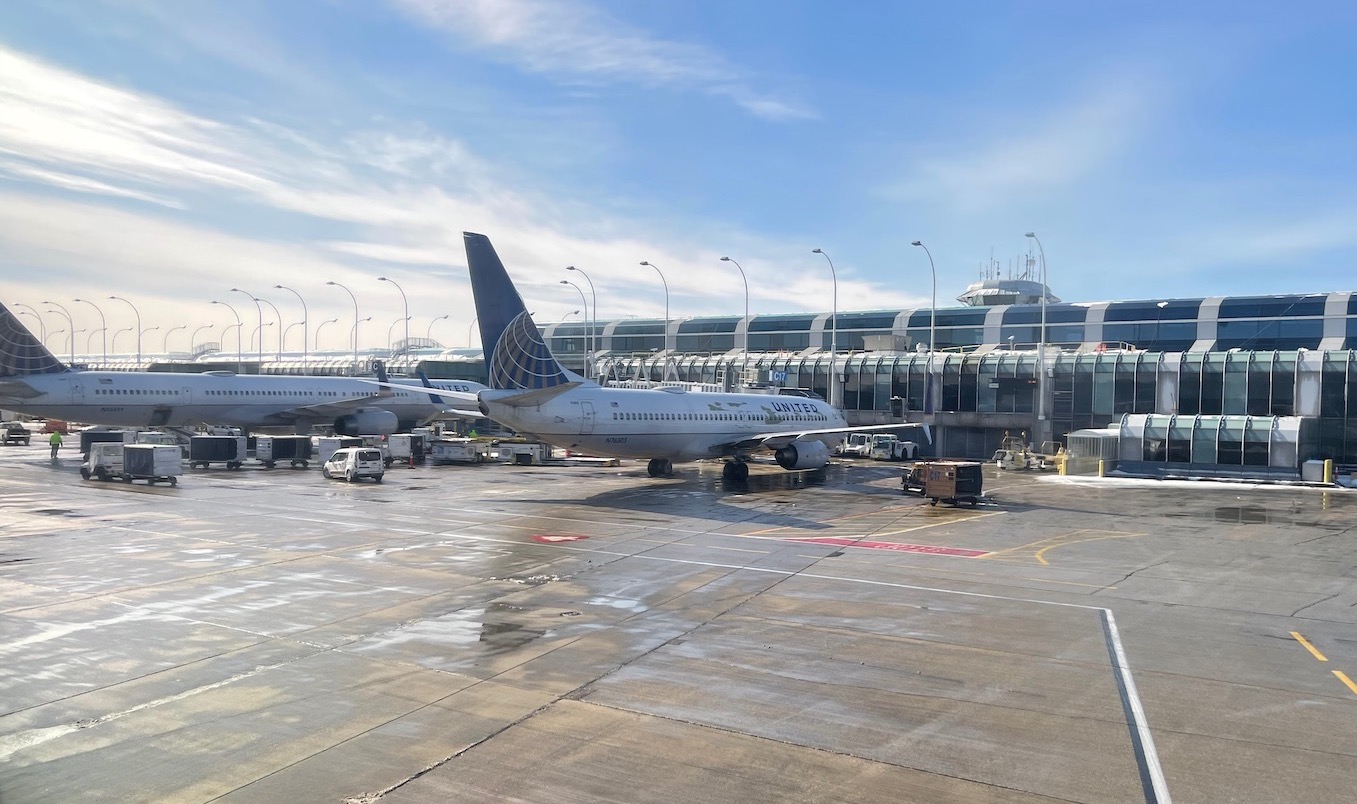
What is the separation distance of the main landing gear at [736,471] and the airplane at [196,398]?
14210 millimetres

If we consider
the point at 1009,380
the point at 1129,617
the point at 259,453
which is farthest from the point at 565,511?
the point at 1009,380

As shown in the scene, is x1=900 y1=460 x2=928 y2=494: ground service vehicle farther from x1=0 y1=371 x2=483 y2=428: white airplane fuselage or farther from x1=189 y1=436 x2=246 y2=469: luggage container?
x1=189 y1=436 x2=246 y2=469: luggage container

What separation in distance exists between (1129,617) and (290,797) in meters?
15.4

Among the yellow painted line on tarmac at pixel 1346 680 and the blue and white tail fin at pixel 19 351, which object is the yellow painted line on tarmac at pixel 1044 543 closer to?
the yellow painted line on tarmac at pixel 1346 680

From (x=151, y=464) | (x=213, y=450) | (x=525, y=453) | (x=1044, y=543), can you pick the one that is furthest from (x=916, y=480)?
(x=213, y=450)

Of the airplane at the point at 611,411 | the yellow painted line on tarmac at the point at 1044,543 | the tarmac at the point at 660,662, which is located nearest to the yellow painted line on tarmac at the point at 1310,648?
the tarmac at the point at 660,662

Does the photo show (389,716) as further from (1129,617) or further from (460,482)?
(460,482)

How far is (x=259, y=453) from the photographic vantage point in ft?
180

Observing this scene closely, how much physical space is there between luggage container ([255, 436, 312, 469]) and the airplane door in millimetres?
21424

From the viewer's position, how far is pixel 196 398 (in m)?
62.0

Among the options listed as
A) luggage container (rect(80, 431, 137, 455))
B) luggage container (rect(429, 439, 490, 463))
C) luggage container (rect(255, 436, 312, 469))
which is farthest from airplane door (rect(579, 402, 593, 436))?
luggage container (rect(80, 431, 137, 455))

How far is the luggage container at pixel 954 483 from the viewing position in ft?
126

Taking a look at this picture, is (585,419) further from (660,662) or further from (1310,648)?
(1310,648)

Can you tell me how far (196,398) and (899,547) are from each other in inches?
2039
